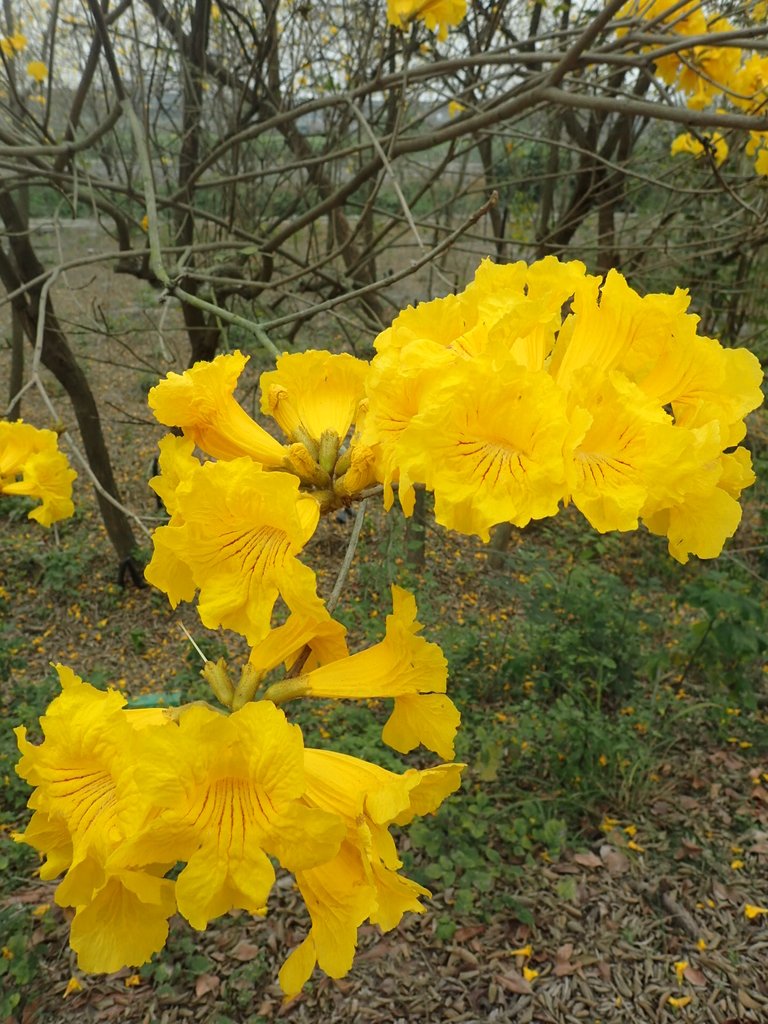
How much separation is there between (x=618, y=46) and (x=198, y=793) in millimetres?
2849

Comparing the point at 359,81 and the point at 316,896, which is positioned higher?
the point at 359,81

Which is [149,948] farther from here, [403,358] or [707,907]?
[707,907]

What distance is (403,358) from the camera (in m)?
0.92

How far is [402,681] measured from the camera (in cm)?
112

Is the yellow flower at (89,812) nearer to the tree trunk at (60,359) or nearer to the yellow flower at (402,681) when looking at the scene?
the yellow flower at (402,681)

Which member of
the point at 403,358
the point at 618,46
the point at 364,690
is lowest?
the point at 364,690

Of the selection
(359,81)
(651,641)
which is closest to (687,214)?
(359,81)

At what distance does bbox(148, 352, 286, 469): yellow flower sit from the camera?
1.07 meters

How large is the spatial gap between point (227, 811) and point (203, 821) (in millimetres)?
29

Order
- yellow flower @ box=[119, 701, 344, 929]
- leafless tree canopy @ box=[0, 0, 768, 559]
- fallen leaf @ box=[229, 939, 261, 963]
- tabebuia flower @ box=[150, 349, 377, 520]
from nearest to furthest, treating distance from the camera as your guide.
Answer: yellow flower @ box=[119, 701, 344, 929] < tabebuia flower @ box=[150, 349, 377, 520] < leafless tree canopy @ box=[0, 0, 768, 559] < fallen leaf @ box=[229, 939, 261, 963]

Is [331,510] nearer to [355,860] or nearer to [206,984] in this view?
[355,860]

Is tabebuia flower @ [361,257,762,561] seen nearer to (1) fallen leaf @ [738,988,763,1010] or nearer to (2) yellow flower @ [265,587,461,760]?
(2) yellow flower @ [265,587,461,760]

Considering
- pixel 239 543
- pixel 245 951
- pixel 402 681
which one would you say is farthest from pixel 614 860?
pixel 239 543

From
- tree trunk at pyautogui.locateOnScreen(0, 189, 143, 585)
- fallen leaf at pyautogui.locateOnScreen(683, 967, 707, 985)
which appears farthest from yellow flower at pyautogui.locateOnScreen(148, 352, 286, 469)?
tree trunk at pyautogui.locateOnScreen(0, 189, 143, 585)
